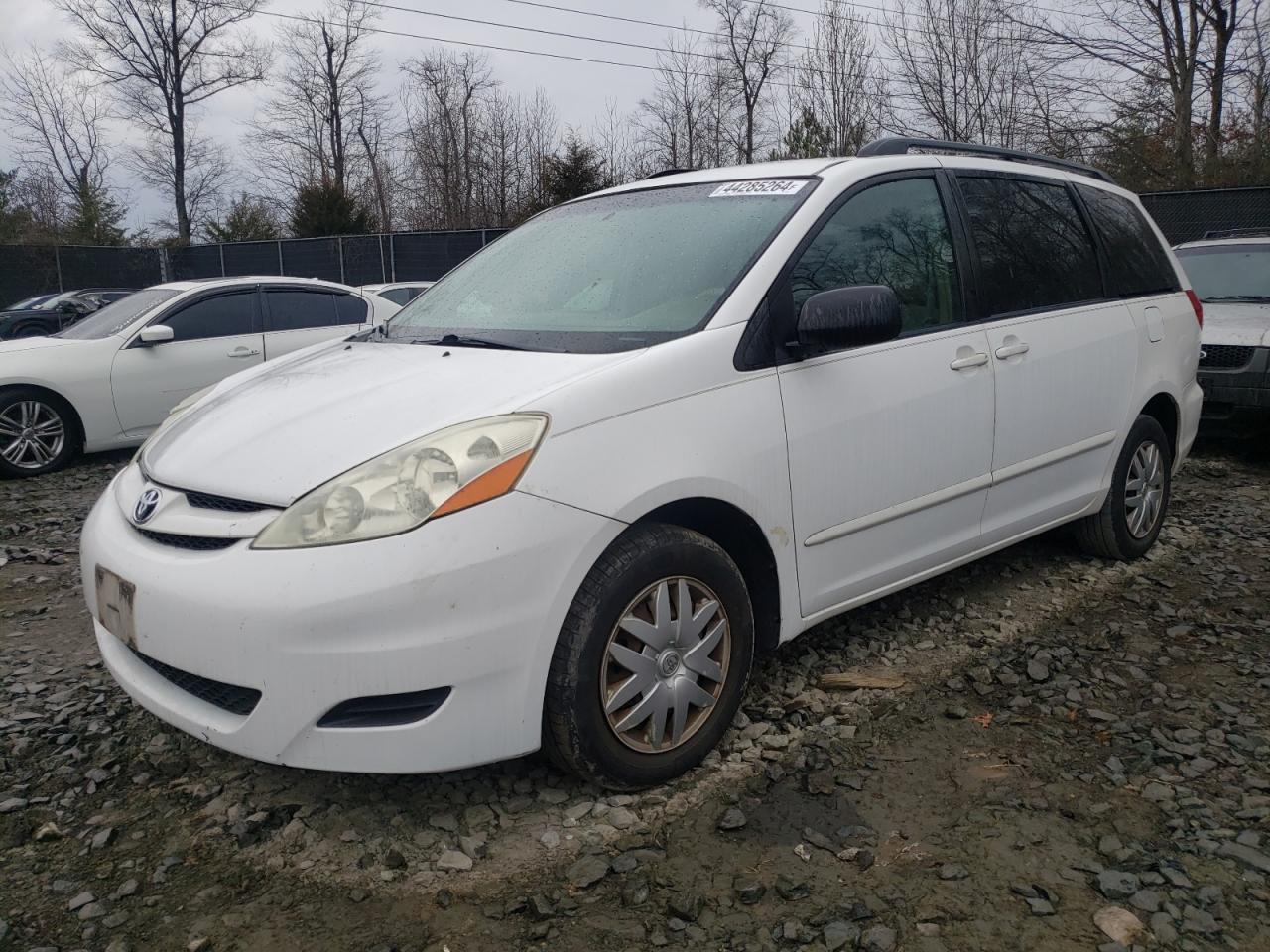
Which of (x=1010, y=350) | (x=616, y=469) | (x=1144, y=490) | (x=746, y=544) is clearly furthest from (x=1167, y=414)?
(x=616, y=469)

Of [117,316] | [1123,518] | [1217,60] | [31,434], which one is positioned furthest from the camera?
[1217,60]

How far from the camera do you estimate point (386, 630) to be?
7.18ft

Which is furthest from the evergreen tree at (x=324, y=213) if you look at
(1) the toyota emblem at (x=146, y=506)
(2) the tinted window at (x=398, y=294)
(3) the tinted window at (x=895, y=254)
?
(1) the toyota emblem at (x=146, y=506)

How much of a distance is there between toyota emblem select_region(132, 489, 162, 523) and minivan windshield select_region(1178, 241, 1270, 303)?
8.12 metres

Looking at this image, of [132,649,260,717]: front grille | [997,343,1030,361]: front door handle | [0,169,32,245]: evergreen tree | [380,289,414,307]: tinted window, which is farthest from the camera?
[0,169,32,245]: evergreen tree

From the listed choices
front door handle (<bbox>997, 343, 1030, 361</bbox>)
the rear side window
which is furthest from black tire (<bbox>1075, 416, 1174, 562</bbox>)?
front door handle (<bbox>997, 343, 1030, 361</bbox>)

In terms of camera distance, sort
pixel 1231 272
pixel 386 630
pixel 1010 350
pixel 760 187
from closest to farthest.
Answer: pixel 386 630 < pixel 760 187 < pixel 1010 350 < pixel 1231 272

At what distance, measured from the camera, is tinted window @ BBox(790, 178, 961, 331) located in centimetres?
311

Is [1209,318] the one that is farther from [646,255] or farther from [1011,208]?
[646,255]

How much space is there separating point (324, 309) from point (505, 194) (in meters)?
32.0

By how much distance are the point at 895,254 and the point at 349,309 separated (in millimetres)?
6581

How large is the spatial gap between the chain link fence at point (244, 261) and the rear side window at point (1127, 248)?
63.3 feet

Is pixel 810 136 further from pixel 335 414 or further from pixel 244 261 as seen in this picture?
pixel 335 414

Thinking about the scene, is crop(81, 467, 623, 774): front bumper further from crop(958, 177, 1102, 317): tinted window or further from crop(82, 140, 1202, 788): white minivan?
crop(958, 177, 1102, 317): tinted window
